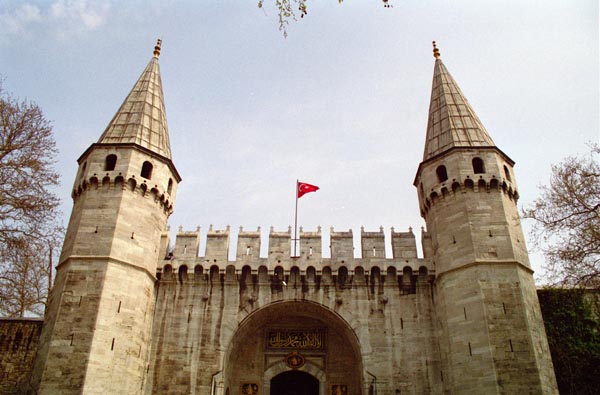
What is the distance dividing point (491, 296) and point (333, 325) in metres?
5.93

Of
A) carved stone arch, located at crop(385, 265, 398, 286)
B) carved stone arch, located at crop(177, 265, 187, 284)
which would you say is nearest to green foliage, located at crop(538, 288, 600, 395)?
carved stone arch, located at crop(385, 265, 398, 286)

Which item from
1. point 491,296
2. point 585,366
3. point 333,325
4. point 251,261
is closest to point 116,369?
point 251,261

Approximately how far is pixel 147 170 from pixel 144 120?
8.24 feet

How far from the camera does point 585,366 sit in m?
16.5

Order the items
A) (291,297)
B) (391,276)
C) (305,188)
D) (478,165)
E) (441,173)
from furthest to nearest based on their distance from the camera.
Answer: (305,188) → (441,173) → (478,165) → (391,276) → (291,297)

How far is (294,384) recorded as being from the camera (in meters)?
19.3

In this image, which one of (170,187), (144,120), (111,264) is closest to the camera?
(111,264)

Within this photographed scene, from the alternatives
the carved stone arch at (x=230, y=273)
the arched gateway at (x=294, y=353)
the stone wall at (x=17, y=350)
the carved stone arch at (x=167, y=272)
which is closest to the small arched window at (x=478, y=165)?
the arched gateway at (x=294, y=353)

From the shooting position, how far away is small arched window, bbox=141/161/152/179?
19.0 meters

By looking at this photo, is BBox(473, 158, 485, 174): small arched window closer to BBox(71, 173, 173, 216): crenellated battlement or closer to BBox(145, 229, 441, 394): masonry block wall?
BBox(145, 229, 441, 394): masonry block wall

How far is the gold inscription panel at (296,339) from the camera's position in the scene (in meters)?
18.8

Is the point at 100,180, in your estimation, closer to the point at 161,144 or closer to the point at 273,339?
the point at 161,144

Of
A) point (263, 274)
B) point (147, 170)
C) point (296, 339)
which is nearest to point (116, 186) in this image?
point (147, 170)

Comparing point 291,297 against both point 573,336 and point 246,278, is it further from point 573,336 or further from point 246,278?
point 573,336
